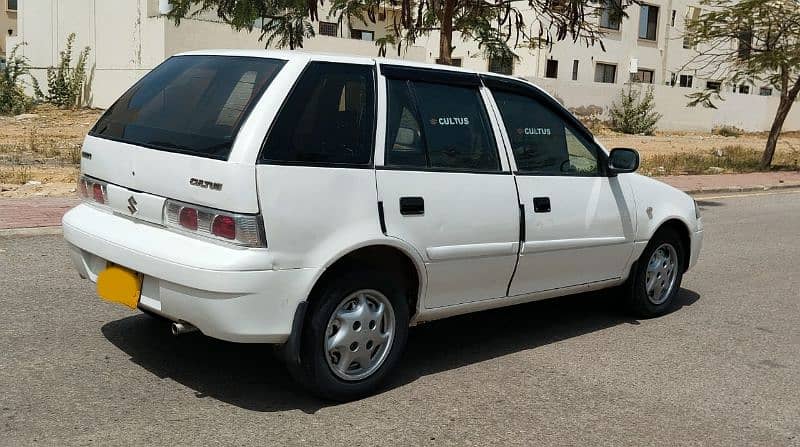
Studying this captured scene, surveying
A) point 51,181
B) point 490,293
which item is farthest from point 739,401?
point 51,181

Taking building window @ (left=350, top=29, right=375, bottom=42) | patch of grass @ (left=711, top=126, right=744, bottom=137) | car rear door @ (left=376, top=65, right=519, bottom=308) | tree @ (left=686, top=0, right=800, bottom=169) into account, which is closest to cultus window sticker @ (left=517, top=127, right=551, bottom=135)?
car rear door @ (left=376, top=65, right=519, bottom=308)

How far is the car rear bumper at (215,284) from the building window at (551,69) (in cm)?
3242

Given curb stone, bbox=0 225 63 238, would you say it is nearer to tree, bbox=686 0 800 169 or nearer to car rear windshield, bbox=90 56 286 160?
car rear windshield, bbox=90 56 286 160

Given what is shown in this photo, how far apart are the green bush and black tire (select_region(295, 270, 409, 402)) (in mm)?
31069


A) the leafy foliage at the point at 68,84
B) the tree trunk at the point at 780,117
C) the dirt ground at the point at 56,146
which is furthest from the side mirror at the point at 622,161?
the leafy foliage at the point at 68,84

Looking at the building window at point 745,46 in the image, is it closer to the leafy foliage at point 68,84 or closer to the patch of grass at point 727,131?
the patch of grass at point 727,131

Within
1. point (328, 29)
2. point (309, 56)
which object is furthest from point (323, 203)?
point (328, 29)

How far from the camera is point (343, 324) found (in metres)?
4.42

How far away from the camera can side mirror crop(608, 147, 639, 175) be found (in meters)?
5.83

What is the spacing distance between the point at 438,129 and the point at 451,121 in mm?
130

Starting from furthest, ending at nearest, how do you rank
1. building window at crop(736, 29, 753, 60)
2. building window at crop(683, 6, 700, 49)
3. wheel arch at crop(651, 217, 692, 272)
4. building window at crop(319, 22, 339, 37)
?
building window at crop(319, 22, 339, 37)
building window at crop(683, 6, 700, 49)
building window at crop(736, 29, 753, 60)
wheel arch at crop(651, 217, 692, 272)

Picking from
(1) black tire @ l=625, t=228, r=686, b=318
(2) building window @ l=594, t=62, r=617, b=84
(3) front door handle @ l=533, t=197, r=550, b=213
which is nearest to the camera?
(3) front door handle @ l=533, t=197, r=550, b=213

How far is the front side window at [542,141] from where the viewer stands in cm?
534

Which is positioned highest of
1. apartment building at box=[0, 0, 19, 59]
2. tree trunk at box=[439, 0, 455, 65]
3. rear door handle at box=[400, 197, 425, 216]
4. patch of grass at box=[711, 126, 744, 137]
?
apartment building at box=[0, 0, 19, 59]
